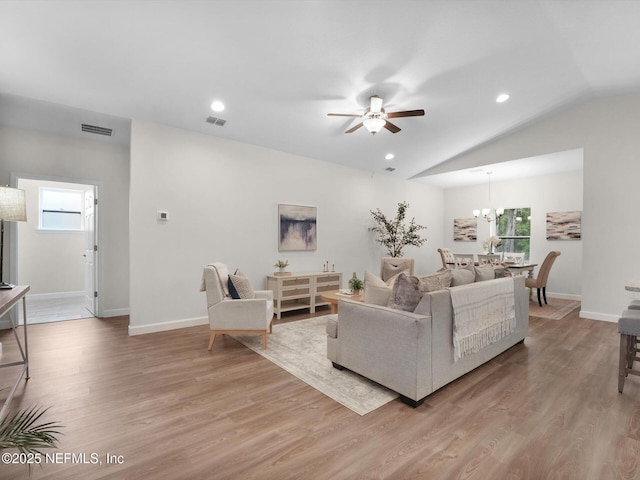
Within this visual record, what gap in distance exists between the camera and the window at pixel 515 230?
7.50m

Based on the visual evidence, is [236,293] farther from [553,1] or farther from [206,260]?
[553,1]

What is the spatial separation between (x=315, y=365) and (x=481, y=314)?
1684mm

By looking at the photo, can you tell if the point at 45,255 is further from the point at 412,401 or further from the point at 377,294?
the point at 412,401

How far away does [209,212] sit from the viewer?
473cm

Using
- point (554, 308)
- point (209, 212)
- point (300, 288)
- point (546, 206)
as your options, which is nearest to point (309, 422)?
point (300, 288)

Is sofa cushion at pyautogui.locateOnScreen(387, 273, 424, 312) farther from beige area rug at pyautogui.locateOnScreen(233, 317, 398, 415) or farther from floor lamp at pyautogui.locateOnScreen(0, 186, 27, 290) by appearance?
floor lamp at pyautogui.locateOnScreen(0, 186, 27, 290)

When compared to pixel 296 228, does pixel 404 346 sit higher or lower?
lower

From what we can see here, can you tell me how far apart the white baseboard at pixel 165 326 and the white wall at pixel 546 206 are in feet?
23.2

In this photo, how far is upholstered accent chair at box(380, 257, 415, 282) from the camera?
235 inches

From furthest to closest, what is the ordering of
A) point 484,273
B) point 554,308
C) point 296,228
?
point 554,308
point 296,228
point 484,273

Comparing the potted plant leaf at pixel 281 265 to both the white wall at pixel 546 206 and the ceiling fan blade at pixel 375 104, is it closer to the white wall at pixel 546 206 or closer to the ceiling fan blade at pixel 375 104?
the ceiling fan blade at pixel 375 104

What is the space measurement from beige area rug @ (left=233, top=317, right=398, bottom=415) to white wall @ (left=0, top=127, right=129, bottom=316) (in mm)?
2634

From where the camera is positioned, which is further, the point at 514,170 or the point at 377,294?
the point at 514,170

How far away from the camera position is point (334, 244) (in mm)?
6359
